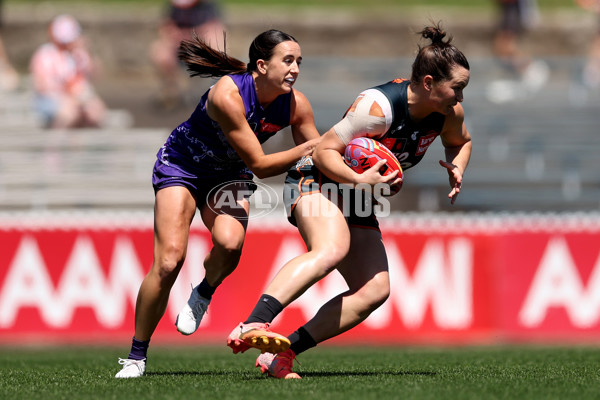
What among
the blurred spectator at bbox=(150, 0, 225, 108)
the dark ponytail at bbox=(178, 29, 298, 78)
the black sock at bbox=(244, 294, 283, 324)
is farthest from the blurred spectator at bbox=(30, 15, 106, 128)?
the black sock at bbox=(244, 294, 283, 324)

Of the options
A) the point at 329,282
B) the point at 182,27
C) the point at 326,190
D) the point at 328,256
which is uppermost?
the point at 182,27

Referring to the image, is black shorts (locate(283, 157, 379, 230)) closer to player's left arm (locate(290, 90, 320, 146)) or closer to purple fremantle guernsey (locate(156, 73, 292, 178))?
player's left arm (locate(290, 90, 320, 146))

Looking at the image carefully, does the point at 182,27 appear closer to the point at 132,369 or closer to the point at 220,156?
the point at 220,156

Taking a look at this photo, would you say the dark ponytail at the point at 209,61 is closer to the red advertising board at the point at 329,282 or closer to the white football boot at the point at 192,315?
the white football boot at the point at 192,315

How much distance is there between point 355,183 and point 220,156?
3.30 ft

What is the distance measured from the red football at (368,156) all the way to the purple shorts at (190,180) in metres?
1.02

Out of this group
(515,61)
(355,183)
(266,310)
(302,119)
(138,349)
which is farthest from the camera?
(515,61)

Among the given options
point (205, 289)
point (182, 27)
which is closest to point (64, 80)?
point (182, 27)

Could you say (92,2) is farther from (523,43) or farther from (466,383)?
(466,383)

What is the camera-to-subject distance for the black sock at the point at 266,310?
541 cm

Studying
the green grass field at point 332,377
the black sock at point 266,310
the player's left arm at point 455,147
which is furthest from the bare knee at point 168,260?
the player's left arm at point 455,147

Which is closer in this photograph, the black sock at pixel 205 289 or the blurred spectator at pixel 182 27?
the black sock at pixel 205 289

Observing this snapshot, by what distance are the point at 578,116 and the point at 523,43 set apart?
4527 millimetres

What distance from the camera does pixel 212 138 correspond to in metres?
6.15
